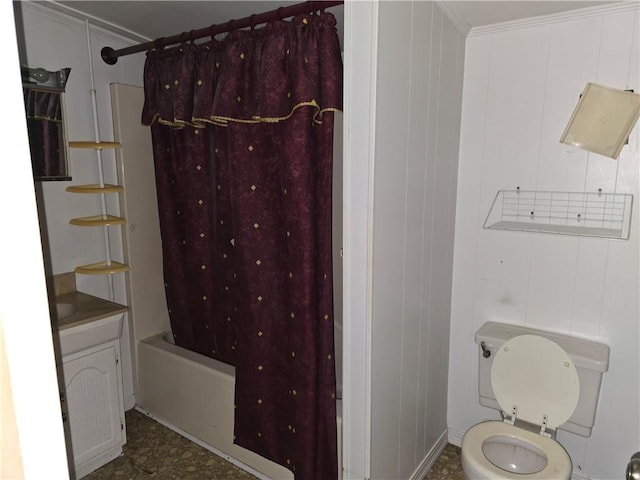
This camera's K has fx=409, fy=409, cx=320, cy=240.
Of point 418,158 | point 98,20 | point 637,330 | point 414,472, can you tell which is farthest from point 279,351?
point 98,20

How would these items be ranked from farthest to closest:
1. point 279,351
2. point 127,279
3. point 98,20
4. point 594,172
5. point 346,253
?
point 127,279 → point 98,20 → point 279,351 → point 594,172 → point 346,253

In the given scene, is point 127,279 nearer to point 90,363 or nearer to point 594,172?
point 90,363

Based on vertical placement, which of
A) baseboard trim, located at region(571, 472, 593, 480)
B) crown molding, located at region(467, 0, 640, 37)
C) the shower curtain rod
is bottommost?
baseboard trim, located at region(571, 472, 593, 480)

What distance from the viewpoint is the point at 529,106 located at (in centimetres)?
195

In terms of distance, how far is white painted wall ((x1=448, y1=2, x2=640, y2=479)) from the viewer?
5.88 feet

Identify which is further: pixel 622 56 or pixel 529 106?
pixel 529 106

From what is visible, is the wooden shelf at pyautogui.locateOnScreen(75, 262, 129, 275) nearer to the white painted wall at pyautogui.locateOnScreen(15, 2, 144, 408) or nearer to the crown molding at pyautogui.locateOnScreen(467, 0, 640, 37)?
the white painted wall at pyautogui.locateOnScreen(15, 2, 144, 408)

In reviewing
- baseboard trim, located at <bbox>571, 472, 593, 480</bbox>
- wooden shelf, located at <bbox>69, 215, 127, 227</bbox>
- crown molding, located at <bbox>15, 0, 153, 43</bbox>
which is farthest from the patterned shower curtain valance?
baseboard trim, located at <bbox>571, 472, 593, 480</bbox>

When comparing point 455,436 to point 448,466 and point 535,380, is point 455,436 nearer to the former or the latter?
point 448,466

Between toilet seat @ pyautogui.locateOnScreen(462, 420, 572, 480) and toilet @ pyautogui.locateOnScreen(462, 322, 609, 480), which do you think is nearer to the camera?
toilet seat @ pyautogui.locateOnScreen(462, 420, 572, 480)

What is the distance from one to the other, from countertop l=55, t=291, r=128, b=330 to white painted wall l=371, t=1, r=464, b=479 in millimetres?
1351

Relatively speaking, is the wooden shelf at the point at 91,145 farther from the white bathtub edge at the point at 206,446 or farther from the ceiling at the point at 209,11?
the white bathtub edge at the point at 206,446

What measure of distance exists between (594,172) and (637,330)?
0.73 meters

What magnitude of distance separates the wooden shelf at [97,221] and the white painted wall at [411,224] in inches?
60.5
